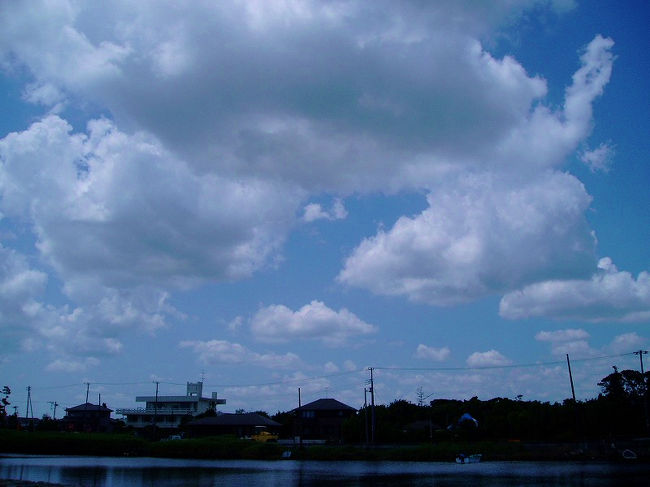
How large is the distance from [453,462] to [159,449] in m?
36.7

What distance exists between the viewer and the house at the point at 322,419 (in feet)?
319

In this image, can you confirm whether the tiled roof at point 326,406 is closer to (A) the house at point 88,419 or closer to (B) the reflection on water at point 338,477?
(A) the house at point 88,419

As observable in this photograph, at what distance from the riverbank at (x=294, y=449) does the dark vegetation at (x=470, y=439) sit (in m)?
0.08

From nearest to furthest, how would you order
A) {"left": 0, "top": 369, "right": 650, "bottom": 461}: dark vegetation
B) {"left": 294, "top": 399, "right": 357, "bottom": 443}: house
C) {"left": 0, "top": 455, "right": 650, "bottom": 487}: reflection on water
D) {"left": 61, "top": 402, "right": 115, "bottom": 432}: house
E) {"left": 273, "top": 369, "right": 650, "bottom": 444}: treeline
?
{"left": 0, "top": 455, "right": 650, "bottom": 487}: reflection on water, {"left": 0, "top": 369, "right": 650, "bottom": 461}: dark vegetation, {"left": 273, "top": 369, "right": 650, "bottom": 444}: treeline, {"left": 294, "top": 399, "right": 357, "bottom": 443}: house, {"left": 61, "top": 402, "right": 115, "bottom": 432}: house

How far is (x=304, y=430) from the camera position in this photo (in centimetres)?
9919

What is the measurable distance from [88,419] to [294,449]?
61.8m

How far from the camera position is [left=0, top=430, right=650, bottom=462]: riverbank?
55.5 meters

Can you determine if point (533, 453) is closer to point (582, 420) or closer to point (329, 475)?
point (582, 420)

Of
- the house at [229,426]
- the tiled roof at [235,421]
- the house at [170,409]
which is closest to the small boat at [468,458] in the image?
the house at [229,426]

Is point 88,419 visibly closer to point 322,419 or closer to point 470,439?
point 322,419

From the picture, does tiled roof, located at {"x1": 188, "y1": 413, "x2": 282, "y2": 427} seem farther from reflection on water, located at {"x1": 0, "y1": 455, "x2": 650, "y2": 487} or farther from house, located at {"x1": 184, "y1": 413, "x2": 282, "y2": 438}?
reflection on water, located at {"x1": 0, "y1": 455, "x2": 650, "y2": 487}

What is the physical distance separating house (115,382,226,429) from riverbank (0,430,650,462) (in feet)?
109

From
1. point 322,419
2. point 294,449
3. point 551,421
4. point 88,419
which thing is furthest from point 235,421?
point 551,421

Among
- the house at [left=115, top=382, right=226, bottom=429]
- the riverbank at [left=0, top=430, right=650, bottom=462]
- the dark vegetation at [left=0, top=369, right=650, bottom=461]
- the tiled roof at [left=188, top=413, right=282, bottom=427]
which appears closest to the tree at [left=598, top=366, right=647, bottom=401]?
the dark vegetation at [left=0, top=369, right=650, bottom=461]
